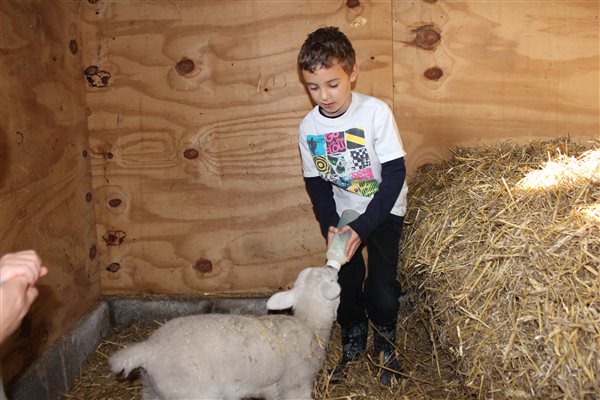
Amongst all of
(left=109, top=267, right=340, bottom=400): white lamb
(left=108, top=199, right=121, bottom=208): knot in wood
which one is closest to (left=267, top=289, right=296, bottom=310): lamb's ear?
(left=109, top=267, right=340, bottom=400): white lamb

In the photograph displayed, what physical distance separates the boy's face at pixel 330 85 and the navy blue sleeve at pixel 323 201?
51cm

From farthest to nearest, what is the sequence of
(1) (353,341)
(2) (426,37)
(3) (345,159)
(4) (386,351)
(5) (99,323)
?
(5) (99,323) < (2) (426,37) < (1) (353,341) < (4) (386,351) < (3) (345,159)

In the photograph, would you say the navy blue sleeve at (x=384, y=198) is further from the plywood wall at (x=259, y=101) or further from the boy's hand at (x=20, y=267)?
the boy's hand at (x=20, y=267)

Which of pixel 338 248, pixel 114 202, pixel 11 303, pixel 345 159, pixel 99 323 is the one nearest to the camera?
pixel 11 303

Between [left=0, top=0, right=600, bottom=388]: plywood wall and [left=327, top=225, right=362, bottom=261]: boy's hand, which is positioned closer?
[left=327, top=225, right=362, bottom=261]: boy's hand

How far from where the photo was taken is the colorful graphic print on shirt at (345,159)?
3.11 metres

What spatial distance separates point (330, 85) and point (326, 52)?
6.9 inches

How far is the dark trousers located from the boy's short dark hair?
3.13 feet

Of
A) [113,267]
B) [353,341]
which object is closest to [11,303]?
[353,341]

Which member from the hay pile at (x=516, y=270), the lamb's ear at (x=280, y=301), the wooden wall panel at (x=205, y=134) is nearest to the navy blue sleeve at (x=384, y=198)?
the hay pile at (x=516, y=270)

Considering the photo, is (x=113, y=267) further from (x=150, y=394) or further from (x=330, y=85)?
(x=330, y=85)

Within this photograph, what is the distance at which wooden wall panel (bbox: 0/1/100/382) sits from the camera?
110 inches

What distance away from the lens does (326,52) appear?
2.88 meters

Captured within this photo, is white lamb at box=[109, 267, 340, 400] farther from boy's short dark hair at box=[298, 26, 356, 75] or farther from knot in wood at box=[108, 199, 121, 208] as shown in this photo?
knot in wood at box=[108, 199, 121, 208]
